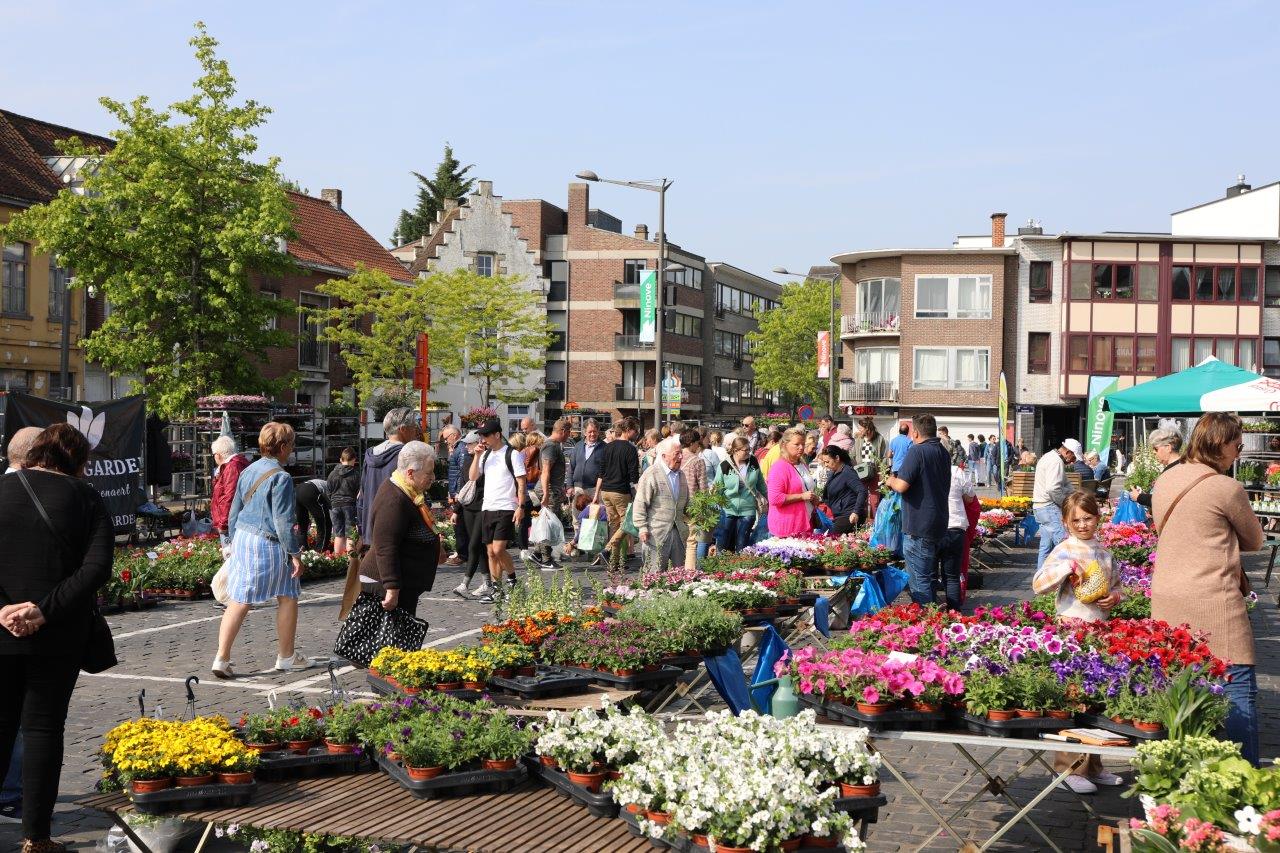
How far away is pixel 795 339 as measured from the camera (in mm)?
77125

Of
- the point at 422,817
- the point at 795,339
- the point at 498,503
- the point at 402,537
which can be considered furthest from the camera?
the point at 795,339

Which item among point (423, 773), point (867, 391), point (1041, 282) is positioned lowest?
point (423, 773)

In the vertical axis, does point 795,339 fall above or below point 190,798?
above

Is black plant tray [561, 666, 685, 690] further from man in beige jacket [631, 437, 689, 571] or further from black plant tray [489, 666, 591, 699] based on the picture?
man in beige jacket [631, 437, 689, 571]

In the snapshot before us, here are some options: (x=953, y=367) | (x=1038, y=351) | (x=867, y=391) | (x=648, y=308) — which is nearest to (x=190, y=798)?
(x=648, y=308)

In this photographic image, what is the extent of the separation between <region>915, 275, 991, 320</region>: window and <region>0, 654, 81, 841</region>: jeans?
56777mm

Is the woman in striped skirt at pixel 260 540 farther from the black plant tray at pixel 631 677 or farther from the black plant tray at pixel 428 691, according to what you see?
the black plant tray at pixel 631 677

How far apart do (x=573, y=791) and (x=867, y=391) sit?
5885 centimetres

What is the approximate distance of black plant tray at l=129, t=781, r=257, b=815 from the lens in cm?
478

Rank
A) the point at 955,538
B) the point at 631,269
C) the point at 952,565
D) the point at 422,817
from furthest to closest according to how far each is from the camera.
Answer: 1. the point at 631,269
2. the point at 955,538
3. the point at 952,565
4. the point at 422,817

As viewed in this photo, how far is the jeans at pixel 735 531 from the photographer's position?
14.9m

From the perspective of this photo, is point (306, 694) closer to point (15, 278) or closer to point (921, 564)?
point (921, 564)

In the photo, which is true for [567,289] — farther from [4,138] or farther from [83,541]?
[83,541]

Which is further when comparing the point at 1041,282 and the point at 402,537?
the point at 1041,282
